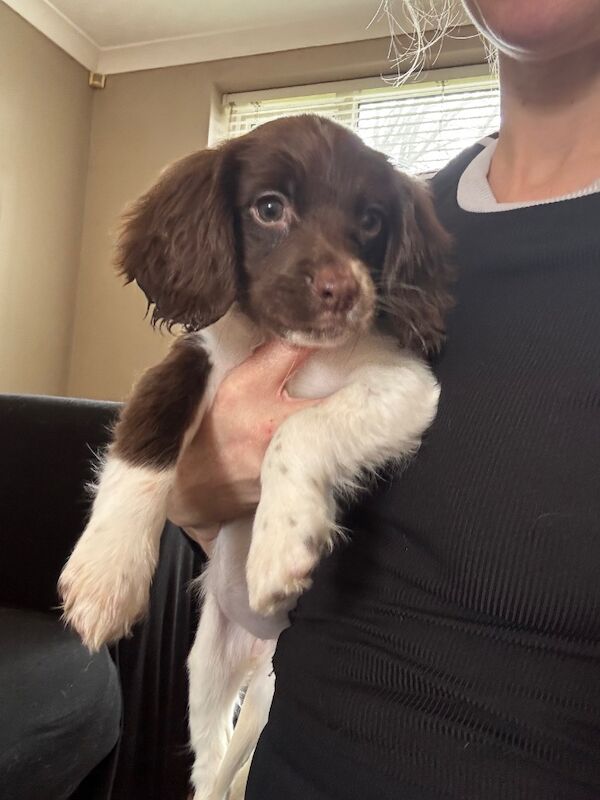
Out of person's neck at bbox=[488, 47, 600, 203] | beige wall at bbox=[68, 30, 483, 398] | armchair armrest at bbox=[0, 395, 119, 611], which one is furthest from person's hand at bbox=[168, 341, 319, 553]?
beige wall at bbox=[68, 30, 483, 398]

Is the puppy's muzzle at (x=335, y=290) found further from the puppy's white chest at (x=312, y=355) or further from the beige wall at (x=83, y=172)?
the beige wall at (x=83, y=172)

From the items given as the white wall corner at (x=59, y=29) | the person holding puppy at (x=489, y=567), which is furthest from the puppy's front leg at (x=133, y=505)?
the white wall corner at (x=59, y=29)

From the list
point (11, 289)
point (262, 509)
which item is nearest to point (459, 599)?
point (262, 509)

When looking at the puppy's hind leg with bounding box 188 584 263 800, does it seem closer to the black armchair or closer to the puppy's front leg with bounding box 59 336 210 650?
the puppy's front leg with bounding box 59 336 210 650

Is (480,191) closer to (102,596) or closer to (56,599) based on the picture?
(102,596)

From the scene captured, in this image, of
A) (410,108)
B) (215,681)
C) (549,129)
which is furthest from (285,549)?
(410,108)

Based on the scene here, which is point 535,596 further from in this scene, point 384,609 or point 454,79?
point 454,79
